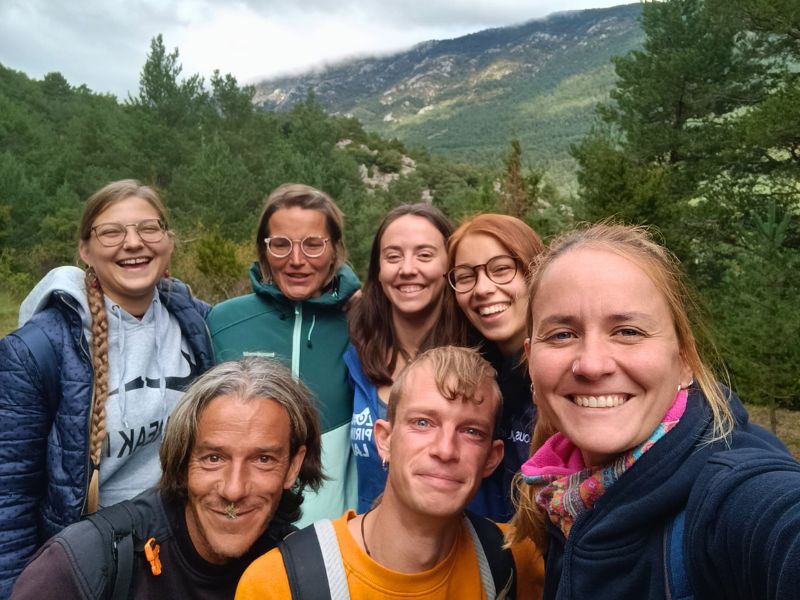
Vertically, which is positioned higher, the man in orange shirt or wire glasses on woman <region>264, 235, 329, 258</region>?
wire glasses on woman <region>264, 235, 329, 258</region>

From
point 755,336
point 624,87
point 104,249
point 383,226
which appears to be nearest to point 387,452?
point 383,226

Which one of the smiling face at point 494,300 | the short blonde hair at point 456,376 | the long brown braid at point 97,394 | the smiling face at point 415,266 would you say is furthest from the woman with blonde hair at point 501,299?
the long brown braid at point 97,394

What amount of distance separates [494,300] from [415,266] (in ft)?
1.37

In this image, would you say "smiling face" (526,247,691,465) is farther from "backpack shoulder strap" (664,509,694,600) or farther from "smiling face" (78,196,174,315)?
"smiling face" (78,196,174,315)

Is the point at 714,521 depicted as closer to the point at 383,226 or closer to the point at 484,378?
the point at 484,378

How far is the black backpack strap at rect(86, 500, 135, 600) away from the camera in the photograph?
65.2 inches

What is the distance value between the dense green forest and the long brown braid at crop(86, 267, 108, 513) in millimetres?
2032

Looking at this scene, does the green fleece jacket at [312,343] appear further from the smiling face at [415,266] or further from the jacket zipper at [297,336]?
the smiling face at [415,266]

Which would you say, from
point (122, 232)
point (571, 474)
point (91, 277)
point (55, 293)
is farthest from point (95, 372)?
point (571, 474)

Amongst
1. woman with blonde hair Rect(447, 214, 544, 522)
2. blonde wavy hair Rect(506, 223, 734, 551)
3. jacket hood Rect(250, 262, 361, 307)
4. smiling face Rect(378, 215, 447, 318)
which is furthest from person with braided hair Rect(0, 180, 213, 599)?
blonde wavy hair Rect(506, 223, 734, 551)

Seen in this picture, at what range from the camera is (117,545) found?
1692 millimetres

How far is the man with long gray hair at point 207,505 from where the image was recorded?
167 centimetres

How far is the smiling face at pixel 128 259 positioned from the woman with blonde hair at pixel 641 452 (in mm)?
1772

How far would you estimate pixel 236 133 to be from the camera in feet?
113
